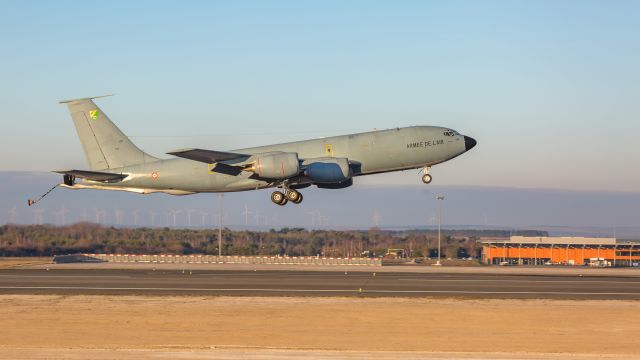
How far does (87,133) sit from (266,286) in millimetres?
19282

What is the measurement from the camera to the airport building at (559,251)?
4449 inches

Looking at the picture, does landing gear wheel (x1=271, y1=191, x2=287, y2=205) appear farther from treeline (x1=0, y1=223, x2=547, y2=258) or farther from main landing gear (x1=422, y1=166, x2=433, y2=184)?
treeline (x1=0, y1=223, x2=547, y2=258)

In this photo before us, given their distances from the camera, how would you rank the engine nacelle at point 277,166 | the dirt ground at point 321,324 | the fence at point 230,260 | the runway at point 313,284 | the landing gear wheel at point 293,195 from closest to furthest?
1. the dirt ground at point 321,324
2. the runway at point 313,284
3. the engine nacelle at point 277,166
4. the landing gear wheel at point 293,195
5. the fence at point 230,260

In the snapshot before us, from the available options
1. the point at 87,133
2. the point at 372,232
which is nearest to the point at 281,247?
the point at 372,232

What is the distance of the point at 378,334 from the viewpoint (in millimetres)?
36531

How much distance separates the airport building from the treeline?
18.2 m

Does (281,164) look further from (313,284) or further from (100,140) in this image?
(100,140)

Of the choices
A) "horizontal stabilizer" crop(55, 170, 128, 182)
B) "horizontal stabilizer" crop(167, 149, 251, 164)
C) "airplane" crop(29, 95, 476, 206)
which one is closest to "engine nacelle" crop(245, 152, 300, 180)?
Answer: "airplane" crop(29, 95, 476, 206)

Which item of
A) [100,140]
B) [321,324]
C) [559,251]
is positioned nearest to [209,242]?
[559,251]

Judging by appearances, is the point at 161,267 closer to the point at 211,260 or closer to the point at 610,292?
the point at 211,260

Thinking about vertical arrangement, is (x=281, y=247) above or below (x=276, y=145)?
below

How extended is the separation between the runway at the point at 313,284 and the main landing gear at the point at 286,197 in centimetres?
566

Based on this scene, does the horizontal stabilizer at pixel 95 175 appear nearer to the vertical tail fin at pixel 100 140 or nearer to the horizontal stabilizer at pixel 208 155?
the vertical tail fin at pixel 100 140

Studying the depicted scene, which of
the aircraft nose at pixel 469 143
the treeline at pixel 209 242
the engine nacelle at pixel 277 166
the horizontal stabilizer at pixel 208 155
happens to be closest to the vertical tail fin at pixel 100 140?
the horizontal stabilizer at pixel 208 155
